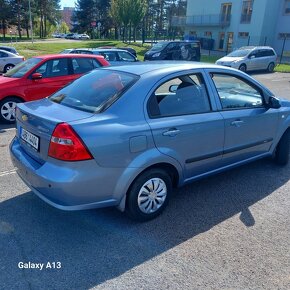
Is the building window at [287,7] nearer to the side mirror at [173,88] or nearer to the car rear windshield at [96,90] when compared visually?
the side mirror at [173,88]

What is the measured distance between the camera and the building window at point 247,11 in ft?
108

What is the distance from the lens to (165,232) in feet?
10.2

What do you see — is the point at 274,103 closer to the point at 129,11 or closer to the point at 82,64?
the point at 82,64

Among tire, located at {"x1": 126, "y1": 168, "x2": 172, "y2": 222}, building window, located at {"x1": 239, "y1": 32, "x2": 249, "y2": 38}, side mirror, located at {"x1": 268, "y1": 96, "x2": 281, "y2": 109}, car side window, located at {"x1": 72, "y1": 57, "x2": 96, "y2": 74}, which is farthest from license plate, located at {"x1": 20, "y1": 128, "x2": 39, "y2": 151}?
building window, located at {"x1": 239, "y1": 32, "x2": 249, "y2": 38}

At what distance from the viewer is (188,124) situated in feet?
10.6

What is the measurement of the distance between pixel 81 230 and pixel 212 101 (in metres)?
2.01

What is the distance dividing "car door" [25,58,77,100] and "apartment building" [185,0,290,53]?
29770mm

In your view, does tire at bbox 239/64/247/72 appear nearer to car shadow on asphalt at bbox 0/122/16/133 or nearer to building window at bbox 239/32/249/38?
car shadow on asphalt at bbox 0/122/16/133

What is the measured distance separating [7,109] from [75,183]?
4.92 m

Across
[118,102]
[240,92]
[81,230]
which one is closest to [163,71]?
[118,102]

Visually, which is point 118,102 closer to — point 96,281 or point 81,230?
point 81,230

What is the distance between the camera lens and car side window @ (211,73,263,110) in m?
3.74

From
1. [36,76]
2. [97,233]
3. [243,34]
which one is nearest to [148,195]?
[97,233]

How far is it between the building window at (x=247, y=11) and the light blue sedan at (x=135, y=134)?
3333cm
